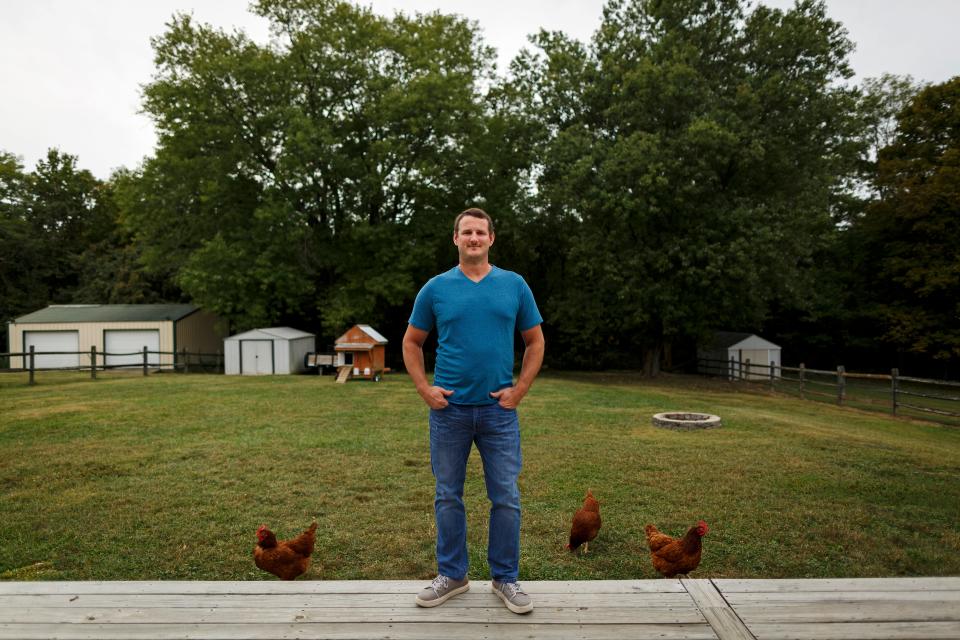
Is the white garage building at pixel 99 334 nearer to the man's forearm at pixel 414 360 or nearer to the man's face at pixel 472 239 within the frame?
the man's forearm at pixel 414 360

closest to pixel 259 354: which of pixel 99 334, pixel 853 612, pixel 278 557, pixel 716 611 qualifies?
pixel 99 334

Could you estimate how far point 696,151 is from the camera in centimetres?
2017

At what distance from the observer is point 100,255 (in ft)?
120

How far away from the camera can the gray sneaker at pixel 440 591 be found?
2.75 metres

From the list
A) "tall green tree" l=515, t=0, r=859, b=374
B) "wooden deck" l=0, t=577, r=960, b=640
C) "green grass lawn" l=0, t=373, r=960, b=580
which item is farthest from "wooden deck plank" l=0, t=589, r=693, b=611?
"tall green tree" l=515, t=0, r=859, b=374

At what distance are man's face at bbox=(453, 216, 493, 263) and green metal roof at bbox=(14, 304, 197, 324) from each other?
86.8 ft

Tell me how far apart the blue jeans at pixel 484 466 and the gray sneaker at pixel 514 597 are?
143mm

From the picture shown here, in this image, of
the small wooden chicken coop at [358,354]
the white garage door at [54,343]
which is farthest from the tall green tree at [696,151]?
the white garage door at [54,343]

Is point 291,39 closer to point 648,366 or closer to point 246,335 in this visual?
point 246,335

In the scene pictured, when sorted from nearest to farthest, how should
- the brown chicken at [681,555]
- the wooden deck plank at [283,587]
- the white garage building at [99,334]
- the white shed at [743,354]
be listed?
the wooden deck plank at [283,587] → the brown chicken at [681,555] → the white garage building at [99,334] → the white shed at [743,354]

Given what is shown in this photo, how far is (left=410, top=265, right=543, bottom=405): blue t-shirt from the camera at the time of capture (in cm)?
296

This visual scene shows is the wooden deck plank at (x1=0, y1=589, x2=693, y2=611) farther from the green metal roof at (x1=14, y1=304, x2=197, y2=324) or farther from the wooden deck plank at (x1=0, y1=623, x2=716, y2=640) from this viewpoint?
the green metal roof at (x1=14, y1=304, x2=197, y2=324)

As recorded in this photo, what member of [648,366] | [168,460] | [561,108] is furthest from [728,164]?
[168,460]

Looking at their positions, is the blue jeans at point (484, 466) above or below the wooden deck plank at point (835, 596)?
above
